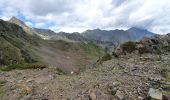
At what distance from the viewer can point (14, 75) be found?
23.1 m

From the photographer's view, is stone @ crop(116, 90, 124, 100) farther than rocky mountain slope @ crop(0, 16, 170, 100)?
No

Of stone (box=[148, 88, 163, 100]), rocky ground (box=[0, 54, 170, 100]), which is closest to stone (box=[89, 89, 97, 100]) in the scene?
rocky ground (box=[0, 54, 170, 100])

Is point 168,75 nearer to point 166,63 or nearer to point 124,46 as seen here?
point 166,63

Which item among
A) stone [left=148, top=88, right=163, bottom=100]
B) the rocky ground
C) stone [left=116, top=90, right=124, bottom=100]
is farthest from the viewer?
the rocky ground

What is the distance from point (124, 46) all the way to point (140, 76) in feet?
36.4

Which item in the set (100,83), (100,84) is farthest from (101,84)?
(100,83)

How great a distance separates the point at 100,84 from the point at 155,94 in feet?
11.5

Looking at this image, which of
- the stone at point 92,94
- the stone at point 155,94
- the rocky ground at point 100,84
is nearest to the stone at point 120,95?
the rocky ground at point 100,84

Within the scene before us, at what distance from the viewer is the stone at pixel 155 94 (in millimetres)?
15593

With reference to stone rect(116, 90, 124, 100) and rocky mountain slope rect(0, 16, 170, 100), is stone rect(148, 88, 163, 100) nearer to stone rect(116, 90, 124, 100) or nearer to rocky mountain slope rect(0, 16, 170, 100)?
rocky mountain slope rect(0, 16, 170, 100)

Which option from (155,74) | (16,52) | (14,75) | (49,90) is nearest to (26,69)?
(14,75)

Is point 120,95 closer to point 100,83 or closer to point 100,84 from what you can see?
point 100,84

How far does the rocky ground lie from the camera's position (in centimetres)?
1625

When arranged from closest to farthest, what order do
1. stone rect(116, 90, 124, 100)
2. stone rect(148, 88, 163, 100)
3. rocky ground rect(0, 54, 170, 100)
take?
stone rect(148, 88, 163, 100) < stone rect(116, 90, 124, 100) < rocky ground rect(0, 54, 170, 100)
